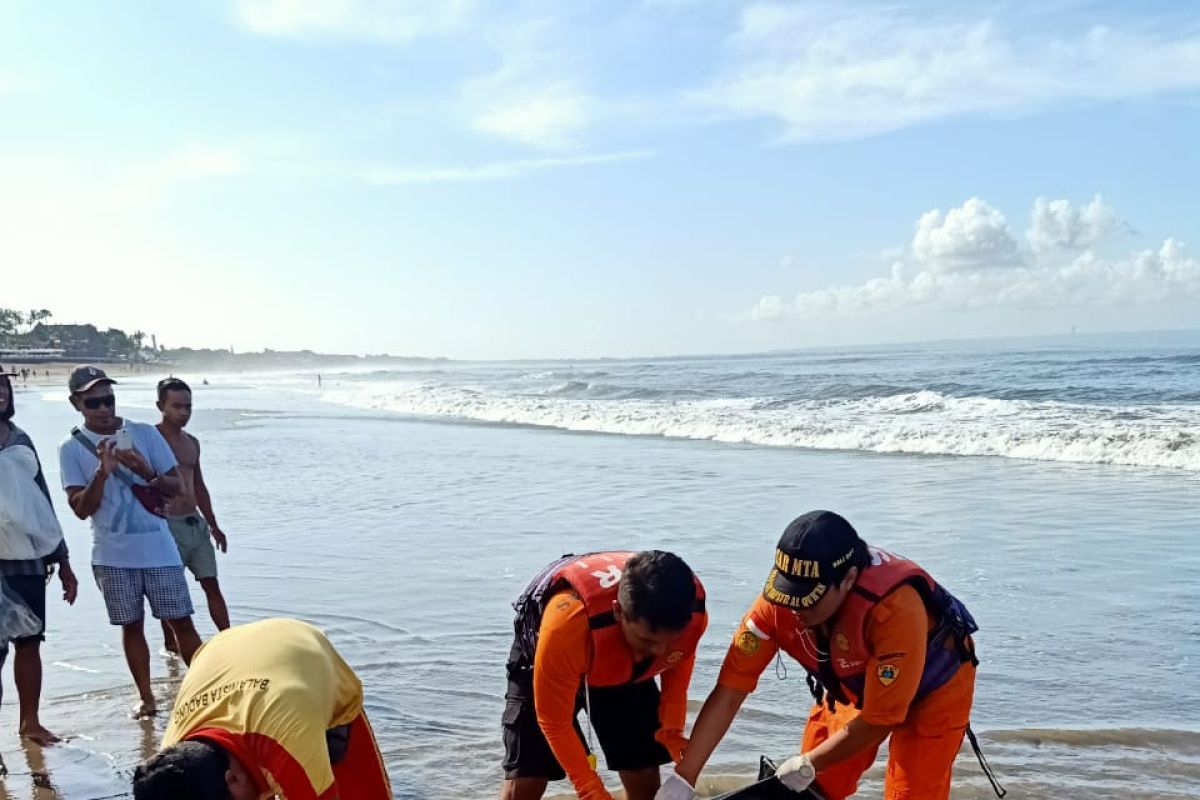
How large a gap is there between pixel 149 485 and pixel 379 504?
6442 millimetres

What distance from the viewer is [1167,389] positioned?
21734 millimetres

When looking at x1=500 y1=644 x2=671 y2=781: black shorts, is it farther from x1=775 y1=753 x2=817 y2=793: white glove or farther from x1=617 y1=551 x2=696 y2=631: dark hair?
x1=617 y1=551 x2=696 y2=631: dark hair

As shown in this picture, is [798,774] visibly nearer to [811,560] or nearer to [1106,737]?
[811,560]

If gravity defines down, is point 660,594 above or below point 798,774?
above

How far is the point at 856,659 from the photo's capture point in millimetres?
3021

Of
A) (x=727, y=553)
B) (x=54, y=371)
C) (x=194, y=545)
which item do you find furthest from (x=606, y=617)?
(x=54, y=371)

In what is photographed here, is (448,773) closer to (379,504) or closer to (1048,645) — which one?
(1048,645)

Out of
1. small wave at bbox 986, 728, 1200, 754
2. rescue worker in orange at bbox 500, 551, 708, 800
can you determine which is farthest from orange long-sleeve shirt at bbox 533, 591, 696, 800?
small wave at bbox 986, 728, 1200, 754

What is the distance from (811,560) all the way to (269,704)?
145cm

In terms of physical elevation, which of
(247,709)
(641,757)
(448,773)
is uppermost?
(247,709)

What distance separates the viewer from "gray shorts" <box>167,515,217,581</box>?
19.9 ft

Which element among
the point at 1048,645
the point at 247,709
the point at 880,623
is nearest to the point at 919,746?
the point at 880,623

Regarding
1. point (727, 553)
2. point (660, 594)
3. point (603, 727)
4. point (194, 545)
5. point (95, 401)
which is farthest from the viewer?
point (727, 553)

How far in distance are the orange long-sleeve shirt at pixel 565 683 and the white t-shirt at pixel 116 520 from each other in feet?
9.73
